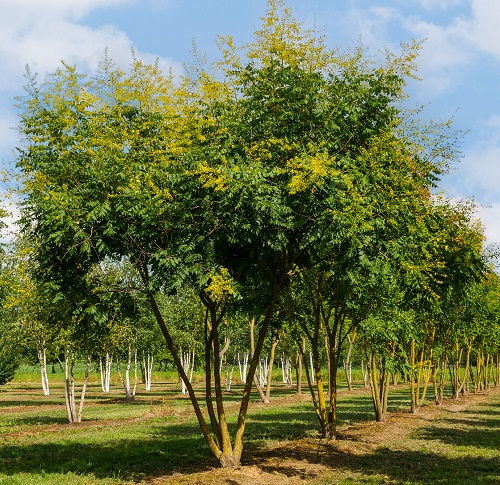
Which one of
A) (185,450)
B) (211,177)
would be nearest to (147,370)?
(185,450)

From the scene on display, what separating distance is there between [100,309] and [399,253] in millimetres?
7197

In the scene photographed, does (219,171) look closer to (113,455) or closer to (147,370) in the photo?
(113,455)

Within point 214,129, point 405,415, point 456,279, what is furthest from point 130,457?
point 405,415

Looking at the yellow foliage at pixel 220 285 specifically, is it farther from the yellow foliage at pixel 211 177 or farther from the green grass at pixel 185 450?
the green grass at pixel 185 450

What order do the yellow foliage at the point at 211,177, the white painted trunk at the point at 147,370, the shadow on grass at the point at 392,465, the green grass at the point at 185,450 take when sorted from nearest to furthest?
1. the yellow foliage at the point at 211,177
2. the shadow on grass at the point at 392,465
3. the green grass at the point at 185,450
4. the white painted trunk at the point at 147,370

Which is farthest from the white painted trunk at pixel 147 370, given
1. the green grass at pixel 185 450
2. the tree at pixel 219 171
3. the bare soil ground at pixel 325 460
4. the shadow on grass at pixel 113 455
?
the tree at pixel 219 171

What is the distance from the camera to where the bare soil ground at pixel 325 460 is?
1369 cm

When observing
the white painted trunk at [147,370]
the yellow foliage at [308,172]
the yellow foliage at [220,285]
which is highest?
the yellow foliage at [308,172]

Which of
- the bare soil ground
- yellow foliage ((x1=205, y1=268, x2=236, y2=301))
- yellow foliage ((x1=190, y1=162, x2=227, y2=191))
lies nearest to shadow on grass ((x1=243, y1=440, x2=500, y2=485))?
the bare soil ground

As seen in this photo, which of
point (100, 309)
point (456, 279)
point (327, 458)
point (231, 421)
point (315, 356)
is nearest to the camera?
point (100, 309)

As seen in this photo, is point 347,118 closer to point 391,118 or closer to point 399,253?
point 391,118

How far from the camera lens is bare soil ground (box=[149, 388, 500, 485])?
1369 centimetres

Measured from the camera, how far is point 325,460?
1650cm

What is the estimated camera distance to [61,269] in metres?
14.7
